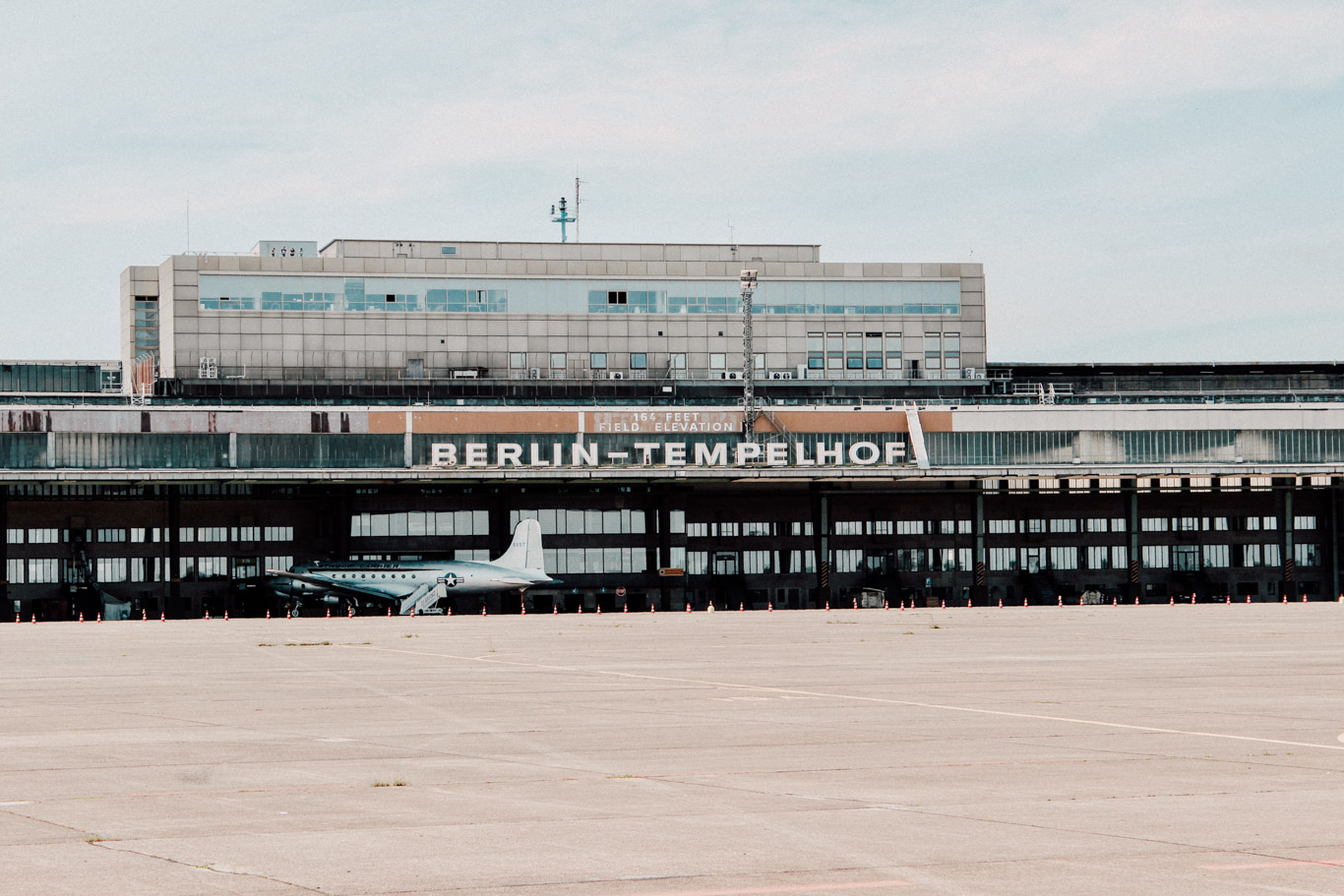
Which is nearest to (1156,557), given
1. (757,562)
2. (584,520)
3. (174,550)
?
(757,562)

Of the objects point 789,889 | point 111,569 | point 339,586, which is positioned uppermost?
point 789,889

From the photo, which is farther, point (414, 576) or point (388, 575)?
point (388, 575)

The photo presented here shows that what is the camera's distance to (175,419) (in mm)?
115312

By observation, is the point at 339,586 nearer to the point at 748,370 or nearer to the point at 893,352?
the point at 748,370

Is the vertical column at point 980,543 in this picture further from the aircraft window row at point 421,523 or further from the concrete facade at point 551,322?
the aircraft window row at point 421,523

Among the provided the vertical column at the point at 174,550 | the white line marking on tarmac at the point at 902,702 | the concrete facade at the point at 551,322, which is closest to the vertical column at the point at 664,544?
the concrete facade at the point at 551,322

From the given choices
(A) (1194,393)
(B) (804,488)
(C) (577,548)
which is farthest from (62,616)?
(A) (1194,393)

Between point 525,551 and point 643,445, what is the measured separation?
1195 cm

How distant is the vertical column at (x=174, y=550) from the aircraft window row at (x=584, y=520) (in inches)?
997

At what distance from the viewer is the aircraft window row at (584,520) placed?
128250 mm

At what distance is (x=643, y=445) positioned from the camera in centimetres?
12312

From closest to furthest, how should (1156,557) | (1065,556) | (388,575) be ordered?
(388,575) → (1065,556) → (1156,557)

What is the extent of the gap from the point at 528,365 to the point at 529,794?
128 metres

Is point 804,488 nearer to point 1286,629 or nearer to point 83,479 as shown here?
point 83,479
